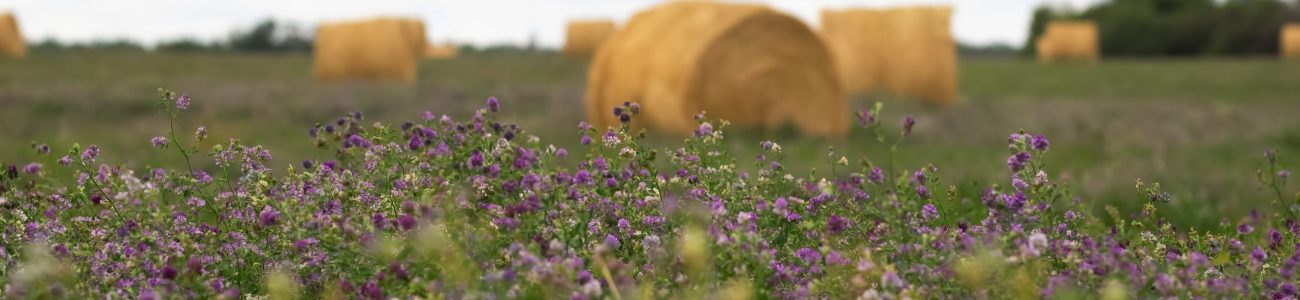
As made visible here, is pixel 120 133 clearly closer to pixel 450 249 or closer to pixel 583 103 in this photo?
pixel 583 103

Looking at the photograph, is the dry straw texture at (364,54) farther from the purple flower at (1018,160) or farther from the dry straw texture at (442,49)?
the dry straw texture at (442,49)

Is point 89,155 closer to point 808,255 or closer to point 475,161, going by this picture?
point 475,161

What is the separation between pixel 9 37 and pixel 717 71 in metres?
24.9

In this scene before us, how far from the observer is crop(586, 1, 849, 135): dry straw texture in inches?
526

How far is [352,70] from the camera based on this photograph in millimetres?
25797

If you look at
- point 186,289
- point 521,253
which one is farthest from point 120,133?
point 521,253

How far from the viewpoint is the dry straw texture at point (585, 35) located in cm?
4319

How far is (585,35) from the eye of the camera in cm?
4319

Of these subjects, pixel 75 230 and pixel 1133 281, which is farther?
pixel 75 230

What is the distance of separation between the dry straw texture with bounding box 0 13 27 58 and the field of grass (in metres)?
6.92

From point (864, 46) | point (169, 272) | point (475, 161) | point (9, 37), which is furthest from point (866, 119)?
point (9, 37)

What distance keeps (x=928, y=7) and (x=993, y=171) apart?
11460mm

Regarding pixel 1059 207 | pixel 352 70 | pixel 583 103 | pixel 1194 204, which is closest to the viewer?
pixel 1059 207

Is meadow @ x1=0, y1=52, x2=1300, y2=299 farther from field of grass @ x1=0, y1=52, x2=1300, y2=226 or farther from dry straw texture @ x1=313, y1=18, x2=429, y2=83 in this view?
dry straw texture @ x1=313, y1=18, x2=429, y2=83
